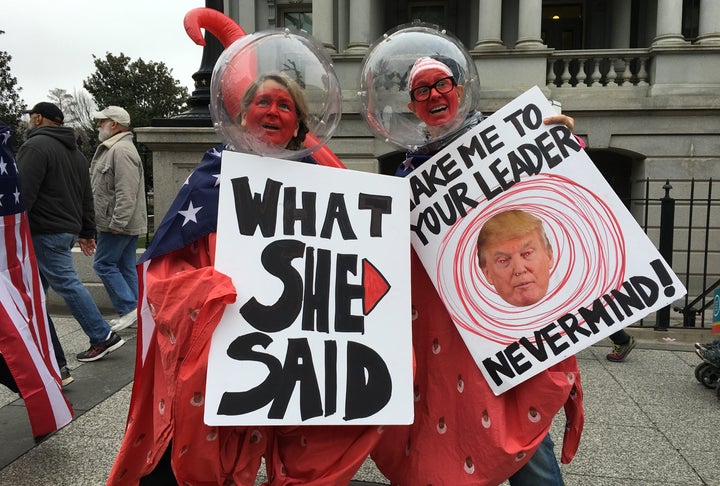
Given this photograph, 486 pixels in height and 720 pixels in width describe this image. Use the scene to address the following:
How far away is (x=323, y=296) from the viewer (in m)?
1.73

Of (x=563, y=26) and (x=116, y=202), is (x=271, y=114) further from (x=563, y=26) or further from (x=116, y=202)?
(x=563, y=26)

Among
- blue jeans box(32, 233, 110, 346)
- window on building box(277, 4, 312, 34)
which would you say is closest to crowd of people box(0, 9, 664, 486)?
blue jeans box(32, 233, 110, 346)

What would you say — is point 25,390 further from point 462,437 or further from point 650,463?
point 650,463

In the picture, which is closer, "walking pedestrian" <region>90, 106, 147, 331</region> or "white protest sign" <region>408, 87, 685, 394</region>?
"white protest sign" <region>408, 87, 685, 394</region>

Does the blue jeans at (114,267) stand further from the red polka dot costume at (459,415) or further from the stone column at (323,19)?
the stone column at (323,19)

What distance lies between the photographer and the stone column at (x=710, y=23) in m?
11.3

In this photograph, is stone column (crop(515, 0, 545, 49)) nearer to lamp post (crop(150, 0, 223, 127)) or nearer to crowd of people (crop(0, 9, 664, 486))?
lamp post (crop(150, 0, 223, 127))

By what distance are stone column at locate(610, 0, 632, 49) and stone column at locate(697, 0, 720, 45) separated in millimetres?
2077

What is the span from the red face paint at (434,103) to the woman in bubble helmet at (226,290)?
25 centimetres

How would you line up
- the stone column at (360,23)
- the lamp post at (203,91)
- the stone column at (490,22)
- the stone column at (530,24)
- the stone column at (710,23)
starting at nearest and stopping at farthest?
the lamp post at (203,91), the stone column at (710,23), the stone column at (530,24), the stone column at (490,22), the stone column at (360,23)

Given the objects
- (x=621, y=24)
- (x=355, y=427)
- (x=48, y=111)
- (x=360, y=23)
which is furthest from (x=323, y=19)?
(x=355, y=427)

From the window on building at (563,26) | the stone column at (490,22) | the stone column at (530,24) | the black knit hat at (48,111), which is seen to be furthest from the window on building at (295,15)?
the black knit hat at (48,111)

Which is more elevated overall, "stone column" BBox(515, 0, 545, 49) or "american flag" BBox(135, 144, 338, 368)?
"stone column" BBox(515, 0, 545, 49)

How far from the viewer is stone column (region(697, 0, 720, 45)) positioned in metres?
11.3
